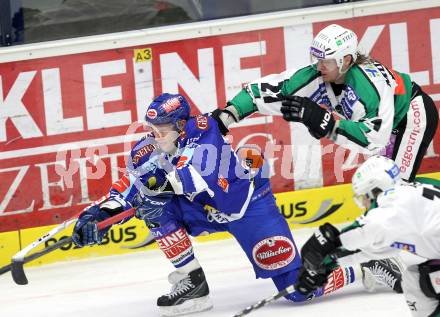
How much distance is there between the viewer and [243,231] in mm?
5242

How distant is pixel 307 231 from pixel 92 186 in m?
1.41

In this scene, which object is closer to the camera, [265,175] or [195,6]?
[265,175]

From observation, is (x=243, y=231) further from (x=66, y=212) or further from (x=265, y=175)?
(x=66, y=212)

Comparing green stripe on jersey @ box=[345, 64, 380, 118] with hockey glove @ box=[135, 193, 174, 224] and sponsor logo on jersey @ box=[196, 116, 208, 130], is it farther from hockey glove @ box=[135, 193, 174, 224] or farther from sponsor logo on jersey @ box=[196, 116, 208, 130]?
hockey glove @ box=[135, 193, 174, 224]

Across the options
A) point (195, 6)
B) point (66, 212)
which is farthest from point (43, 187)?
point (195, 6)

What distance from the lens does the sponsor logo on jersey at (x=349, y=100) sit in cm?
524

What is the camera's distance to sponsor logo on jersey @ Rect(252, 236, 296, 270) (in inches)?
203

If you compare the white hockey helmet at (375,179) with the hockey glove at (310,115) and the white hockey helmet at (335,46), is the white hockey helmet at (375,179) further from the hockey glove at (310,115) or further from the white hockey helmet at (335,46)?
the white hockey helmet at (335,46)

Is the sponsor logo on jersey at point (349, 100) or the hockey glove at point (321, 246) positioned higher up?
the sponsor logo on jersey at point (349, 100)

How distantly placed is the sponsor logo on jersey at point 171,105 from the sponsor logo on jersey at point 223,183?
0.40m

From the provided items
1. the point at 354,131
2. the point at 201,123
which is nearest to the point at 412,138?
the point at 354,131

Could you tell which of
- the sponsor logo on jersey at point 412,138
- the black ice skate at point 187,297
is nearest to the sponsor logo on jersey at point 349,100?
the sponsor logo on jersey at point 412,138

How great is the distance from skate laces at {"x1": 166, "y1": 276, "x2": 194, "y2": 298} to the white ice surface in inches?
5.2

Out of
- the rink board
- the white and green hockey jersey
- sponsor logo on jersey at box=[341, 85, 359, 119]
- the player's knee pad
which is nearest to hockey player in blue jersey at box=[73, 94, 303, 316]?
the white and green hockey jersey
